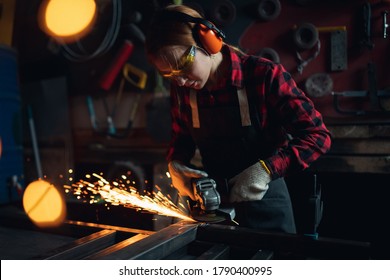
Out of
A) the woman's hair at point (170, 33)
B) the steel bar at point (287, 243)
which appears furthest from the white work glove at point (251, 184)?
the woman's hair at point (170, 33)

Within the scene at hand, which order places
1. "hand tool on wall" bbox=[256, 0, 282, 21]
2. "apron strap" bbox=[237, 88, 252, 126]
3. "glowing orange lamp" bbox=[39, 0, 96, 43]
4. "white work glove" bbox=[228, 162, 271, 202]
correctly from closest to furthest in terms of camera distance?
"white work glove" bbox=[228, 162, 271, 202] → "apron strap" bbox=[237, 88, 252, 126] → "hand tool on wall" bbox=[256, 0, 282, 21] → "glowing orange lamp" bbox=[39, 0, 96, 43]

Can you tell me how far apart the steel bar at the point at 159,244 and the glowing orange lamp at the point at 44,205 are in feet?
1.89

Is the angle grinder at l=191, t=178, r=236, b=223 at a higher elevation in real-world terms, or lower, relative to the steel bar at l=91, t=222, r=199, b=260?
higher

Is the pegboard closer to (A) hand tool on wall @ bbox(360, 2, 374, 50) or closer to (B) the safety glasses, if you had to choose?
(A) hand tool on wall @ bbox(360, 2, 374, 50)

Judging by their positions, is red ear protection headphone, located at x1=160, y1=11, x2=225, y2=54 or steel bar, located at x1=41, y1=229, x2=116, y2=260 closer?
steel bar, located at x1=41, y1=229, x2=116, y2=260

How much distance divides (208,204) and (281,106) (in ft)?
1.66

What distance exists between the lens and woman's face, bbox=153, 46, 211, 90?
4.51 feet

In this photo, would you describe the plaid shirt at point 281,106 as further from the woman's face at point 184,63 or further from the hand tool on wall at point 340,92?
the hand tool on wall at point 340,92

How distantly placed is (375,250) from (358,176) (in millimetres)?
528

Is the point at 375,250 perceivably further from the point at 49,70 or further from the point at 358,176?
the point at 49,70

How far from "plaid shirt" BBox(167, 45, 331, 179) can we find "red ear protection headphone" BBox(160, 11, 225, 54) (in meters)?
0.16

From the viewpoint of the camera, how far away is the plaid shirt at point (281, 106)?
4.77ft

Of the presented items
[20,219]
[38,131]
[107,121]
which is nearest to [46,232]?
[20,219]

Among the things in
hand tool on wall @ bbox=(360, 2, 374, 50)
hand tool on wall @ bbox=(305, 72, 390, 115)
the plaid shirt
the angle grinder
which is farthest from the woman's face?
hand tool on wall @ bbox=(360, 2, 374, 50)
